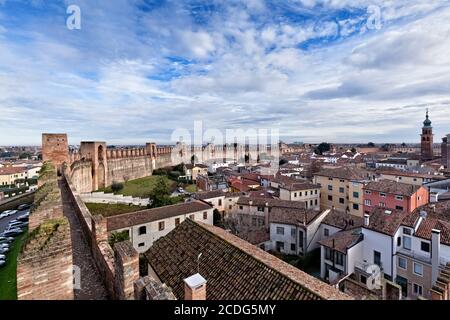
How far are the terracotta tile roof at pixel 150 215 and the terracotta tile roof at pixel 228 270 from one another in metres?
10.2

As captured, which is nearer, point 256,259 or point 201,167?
point 256,259

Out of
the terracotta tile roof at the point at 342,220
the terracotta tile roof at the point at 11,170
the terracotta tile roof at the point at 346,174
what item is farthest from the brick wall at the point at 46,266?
the terracotta tile roof at the point at 11,170

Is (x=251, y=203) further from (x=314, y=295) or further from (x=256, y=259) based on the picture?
(x=314, y=295)

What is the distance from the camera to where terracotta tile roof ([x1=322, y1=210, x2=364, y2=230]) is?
16908 millimetres

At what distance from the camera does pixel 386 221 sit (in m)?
13.7

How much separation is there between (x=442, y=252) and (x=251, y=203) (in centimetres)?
1443

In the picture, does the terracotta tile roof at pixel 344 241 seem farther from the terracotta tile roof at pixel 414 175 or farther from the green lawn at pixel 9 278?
the terracotta tile roof at pixel 414 175

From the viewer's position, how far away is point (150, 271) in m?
8.94

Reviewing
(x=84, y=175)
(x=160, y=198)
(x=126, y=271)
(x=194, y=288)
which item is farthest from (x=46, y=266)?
(x=84, y=175)

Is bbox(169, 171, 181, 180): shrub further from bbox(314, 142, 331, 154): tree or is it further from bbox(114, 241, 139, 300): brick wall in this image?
bbox(314, 142, 331, 154): tree

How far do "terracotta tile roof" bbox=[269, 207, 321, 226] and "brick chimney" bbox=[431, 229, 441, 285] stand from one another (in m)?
7.32

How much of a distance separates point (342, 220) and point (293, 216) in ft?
11.6

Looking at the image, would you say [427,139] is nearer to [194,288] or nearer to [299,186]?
[299,186]
